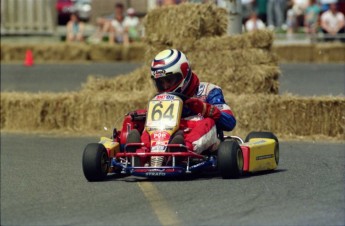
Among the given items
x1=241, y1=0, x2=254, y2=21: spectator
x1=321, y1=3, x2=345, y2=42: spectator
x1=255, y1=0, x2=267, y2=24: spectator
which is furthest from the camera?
x1=241, y1=0, x2=254, y2=21: spectator

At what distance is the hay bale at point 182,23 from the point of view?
44.8 feet

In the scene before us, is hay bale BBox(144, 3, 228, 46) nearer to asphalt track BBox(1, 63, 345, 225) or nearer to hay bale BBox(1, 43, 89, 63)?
asphalt track BBox(1, 63, 345, 225)

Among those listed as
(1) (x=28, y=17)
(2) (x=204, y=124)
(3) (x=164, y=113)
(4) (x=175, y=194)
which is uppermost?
(3) (x=164, y=113)

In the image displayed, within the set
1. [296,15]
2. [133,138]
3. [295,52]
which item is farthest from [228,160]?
[296,15]

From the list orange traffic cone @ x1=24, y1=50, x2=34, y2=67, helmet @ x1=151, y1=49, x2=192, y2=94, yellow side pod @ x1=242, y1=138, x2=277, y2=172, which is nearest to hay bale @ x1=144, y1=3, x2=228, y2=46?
yellow side pod @ x1=242, y1=138, x2=277, y2=172

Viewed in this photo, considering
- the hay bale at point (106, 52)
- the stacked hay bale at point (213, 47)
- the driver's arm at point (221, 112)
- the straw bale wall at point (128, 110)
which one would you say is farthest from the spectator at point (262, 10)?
the driver's arm at point (221, 112)

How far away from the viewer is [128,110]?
516 inches

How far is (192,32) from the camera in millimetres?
13680

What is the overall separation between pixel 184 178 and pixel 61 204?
1.55 m

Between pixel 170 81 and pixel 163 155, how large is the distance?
906 mm

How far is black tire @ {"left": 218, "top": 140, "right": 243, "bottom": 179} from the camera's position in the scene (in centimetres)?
864

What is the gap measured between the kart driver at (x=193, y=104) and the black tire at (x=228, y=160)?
0.82 ft

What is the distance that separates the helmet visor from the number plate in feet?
1.00

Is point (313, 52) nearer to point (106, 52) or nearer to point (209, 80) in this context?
point (106, 52)
